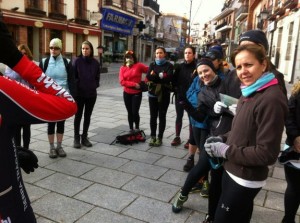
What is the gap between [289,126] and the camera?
8.55 ft

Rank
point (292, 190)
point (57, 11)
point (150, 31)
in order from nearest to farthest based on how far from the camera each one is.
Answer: point (292, 190)
point (57, 11)
point (150, 31)

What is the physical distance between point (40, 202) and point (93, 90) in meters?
2.35

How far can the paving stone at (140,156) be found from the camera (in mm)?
4715

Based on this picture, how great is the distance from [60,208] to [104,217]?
0.51m

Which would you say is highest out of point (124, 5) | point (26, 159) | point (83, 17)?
point (124, 5)

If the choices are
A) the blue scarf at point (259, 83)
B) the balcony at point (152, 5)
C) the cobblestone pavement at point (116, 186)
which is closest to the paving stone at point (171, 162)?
the cobblestone pavement at point (116, 186)

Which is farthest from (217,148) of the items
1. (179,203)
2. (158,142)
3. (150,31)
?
(150,31)

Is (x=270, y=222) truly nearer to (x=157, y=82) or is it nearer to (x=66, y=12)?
(x=157, y=82)

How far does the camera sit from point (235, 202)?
1.98 meters

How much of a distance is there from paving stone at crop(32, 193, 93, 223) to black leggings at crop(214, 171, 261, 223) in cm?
159

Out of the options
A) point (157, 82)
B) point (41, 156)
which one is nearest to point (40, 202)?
point (41, 156)

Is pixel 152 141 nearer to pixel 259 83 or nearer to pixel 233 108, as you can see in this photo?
pixel 233 108

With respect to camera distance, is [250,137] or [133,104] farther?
[133,104]

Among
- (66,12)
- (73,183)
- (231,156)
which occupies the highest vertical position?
(66,12)
